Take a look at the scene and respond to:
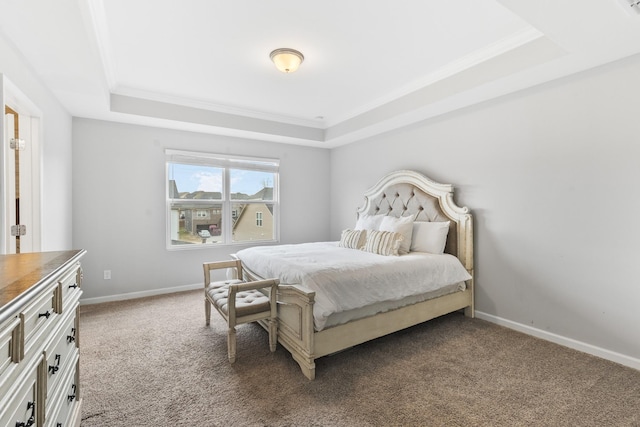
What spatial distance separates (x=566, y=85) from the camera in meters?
2.59

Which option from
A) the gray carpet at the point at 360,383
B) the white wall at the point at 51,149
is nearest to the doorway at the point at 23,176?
the white wall at the point at 51,149

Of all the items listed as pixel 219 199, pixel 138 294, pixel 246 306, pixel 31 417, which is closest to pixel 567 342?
pixel 246 306

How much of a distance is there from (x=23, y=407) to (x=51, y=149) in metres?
2.83

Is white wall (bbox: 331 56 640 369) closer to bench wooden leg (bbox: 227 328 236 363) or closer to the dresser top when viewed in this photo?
bench wooden leg (bbox: 227 328 236 363)

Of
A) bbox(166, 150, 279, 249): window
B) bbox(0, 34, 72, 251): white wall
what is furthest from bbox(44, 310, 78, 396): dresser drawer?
bbox(166, 150, 279, 249): window

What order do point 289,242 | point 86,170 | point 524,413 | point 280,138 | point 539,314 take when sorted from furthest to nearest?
point 289,242 < point 280,138 < point 86,170 < point 539,314 < point 524,413

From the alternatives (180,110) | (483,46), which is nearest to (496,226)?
(483,46)

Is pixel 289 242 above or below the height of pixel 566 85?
below

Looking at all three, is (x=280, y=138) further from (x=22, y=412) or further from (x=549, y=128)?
(x=22, y=412)

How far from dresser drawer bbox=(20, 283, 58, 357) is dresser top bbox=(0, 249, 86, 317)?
0.23 ft

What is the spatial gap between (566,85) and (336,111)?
2.54 meters

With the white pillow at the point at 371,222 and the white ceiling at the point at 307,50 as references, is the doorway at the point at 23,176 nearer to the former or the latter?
the white ceiling at the point at 307,50

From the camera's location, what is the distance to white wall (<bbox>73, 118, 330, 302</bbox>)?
3690mm

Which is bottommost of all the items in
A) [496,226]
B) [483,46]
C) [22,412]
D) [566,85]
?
[22,412]
